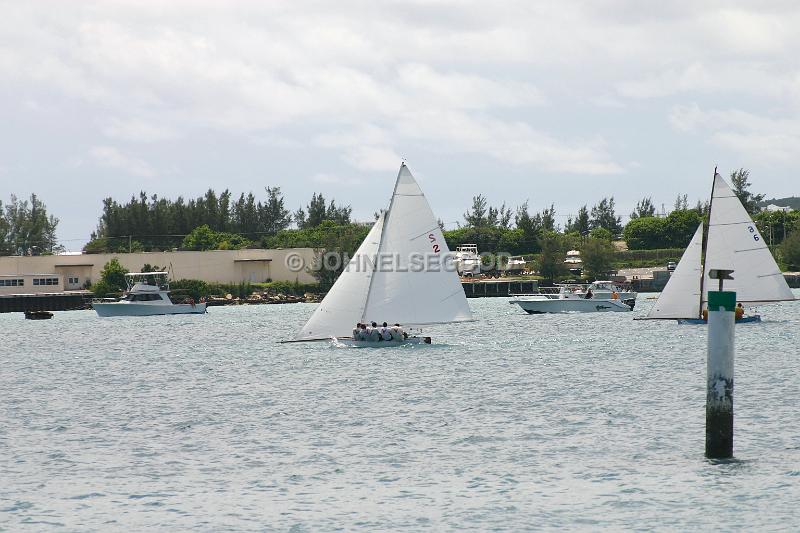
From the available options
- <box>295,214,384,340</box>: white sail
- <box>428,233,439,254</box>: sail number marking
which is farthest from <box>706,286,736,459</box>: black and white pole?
<box>295,214,384,340</box>: white sail

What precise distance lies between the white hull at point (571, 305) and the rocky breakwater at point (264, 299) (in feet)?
209

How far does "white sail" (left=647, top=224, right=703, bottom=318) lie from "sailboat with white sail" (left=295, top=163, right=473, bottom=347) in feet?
72.1

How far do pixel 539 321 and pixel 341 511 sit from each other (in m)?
92.7

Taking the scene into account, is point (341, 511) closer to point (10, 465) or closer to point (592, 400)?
point (10, 465)

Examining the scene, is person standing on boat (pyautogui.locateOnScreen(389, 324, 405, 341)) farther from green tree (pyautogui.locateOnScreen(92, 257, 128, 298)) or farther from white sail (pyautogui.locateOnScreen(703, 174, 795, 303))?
green tree (pyautogui.locateOnScreen(92, 257, 128, 298))

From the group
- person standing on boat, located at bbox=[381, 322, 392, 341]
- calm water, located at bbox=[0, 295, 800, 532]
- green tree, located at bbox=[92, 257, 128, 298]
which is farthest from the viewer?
green tree, located at bbox=[92, 257, 128, 298]

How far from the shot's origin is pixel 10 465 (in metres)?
34.0

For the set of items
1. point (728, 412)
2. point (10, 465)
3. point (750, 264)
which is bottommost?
point (10, 465)

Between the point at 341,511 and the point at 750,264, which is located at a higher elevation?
the point at 750,264

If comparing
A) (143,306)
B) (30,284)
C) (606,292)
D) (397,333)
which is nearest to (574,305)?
(606,292)

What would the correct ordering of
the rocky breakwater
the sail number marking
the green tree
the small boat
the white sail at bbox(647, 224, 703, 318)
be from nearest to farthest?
the sail number marking, the white sail at bbox(647, 224, 703, 318), the small boat, the green tree, the rocky breakwater

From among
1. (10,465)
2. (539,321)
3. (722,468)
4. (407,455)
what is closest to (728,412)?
(722,468)

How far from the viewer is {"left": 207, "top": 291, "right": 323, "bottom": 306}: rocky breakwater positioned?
183 metres

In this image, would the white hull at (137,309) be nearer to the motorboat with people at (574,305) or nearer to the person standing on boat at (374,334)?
the motorboat with people at (574,305)
